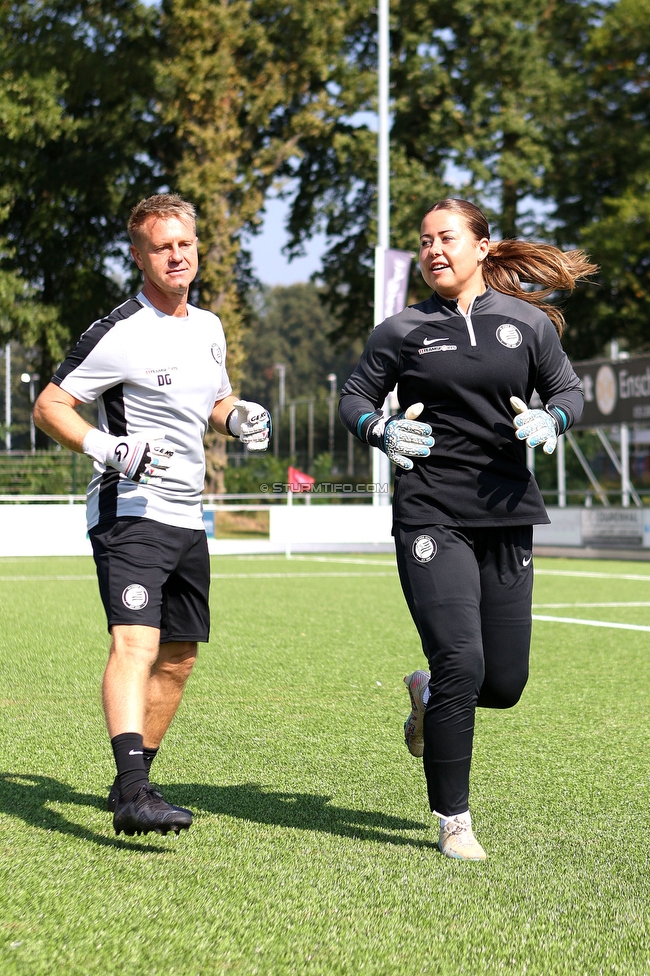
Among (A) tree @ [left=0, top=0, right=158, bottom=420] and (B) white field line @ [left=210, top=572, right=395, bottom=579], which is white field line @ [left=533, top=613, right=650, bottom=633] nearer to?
(B) white field line @ [left=210, top=572, right=395, bottom=579]

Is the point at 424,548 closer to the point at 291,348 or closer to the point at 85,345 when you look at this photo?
the point at 85,345

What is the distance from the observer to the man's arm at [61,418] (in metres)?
4.12

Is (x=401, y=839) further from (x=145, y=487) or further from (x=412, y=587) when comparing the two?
(x=145, y=487)

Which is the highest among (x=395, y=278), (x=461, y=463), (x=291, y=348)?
(x=291, y=348)

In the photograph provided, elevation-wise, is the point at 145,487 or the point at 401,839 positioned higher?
the point at 145,487

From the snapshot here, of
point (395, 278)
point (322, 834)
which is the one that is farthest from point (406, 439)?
point (395, 278)

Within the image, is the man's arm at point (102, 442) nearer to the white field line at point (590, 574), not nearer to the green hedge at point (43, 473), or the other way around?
the white field line at point (590, 574)

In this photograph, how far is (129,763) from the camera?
3.96m

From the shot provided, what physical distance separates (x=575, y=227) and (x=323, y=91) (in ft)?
29.9

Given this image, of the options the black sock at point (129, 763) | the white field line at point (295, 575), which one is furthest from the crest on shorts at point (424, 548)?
the white field line at point (295, 575)

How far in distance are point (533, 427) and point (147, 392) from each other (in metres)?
1.34

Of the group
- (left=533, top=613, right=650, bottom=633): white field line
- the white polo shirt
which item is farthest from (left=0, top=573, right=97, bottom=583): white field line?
the white polo shirt

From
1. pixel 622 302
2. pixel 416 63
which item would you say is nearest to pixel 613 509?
pixel 622 302

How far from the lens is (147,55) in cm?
3572
